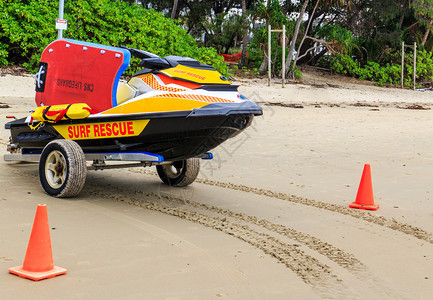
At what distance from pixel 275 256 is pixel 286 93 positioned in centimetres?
1858

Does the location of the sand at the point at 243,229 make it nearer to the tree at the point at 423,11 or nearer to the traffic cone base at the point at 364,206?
the traffic cone base at the point at 364,206

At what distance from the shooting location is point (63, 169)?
6.99 metres

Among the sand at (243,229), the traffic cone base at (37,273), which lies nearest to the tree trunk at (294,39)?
the sand at (243,229)

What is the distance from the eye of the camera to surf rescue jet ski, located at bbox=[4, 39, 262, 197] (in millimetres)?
6461

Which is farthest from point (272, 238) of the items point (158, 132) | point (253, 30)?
point (253, 30)

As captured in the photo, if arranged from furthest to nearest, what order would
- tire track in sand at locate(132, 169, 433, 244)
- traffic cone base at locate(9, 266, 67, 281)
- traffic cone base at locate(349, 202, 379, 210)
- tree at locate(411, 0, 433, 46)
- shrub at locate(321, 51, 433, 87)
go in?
tree at locate(411, 0, 433, 46), shrub at locate(321, 51, 433, 87), traffic cone base at locate(349, 202, 379, 210), tire track in sand at locate(132, 169, 433, 244), traffic cone base at locate(9, 266, 67, 281)

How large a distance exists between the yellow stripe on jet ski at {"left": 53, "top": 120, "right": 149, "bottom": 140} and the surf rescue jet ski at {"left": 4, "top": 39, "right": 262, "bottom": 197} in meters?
0.01

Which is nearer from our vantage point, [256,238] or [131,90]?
[256,238]

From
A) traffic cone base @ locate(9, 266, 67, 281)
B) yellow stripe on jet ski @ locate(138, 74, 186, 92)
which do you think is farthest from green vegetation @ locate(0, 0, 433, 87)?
traffic cone base @ locate(9, 266, 67, 281)

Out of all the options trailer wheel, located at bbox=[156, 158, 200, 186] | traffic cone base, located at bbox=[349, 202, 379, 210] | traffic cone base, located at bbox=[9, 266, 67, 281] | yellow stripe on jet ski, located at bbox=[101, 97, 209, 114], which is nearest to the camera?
traffic cone base, located at bbox=[9, 266, 67, 281]

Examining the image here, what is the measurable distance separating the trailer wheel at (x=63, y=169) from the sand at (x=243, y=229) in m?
0.17

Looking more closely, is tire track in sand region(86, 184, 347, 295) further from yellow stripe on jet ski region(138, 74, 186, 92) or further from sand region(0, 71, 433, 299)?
yellow stripe on jet ski region(138, 74, 186, 92)

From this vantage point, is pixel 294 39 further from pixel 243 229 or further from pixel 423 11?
pixel 243 229

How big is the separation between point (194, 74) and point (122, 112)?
908mm
